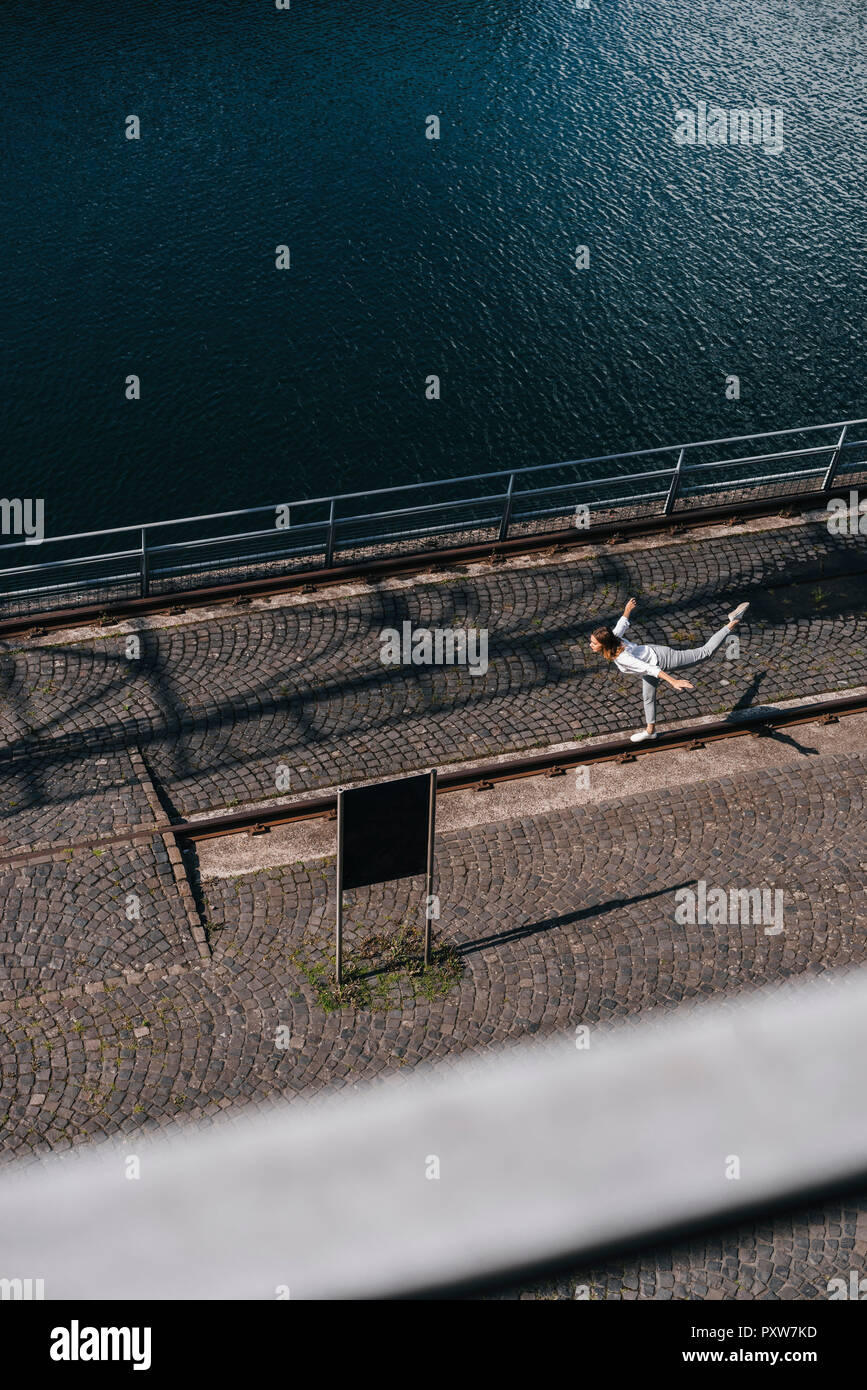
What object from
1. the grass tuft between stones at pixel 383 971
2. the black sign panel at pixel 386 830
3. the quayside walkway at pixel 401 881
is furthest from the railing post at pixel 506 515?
the black sign panel at pixel 386 830

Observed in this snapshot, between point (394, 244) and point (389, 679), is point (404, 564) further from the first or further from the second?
point (394, 244)

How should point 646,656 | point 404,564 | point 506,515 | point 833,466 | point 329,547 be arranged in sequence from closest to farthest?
point 646,656 → point 329,547 → point 404,564 → point 506,515 → point 833,466

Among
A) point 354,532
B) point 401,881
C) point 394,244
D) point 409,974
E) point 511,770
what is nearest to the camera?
point 409,974

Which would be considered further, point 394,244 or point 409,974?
point 394,244

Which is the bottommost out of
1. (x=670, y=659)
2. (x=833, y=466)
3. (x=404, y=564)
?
(x=670, y=659)

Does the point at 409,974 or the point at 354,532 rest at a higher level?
the point at 354,532

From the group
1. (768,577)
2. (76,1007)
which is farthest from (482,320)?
(76,1007)

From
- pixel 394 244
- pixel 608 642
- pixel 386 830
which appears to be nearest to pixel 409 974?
pixel 386 830
